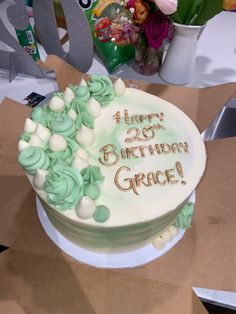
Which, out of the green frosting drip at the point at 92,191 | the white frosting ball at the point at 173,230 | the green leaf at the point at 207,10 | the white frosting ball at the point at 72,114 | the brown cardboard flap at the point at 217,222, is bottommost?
the brown cardboard flap at the point at 217,222

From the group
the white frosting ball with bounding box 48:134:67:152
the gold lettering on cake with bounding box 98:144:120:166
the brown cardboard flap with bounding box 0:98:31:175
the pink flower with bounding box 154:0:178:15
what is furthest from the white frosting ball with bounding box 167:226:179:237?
the pink flower with bounding box 154:0:178:15

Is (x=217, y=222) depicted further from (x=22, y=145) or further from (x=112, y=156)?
(x=22, y=145)

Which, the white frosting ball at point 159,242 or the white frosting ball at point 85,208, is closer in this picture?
the white frosting ball at point 85,208

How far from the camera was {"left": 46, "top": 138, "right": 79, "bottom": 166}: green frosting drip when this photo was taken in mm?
797

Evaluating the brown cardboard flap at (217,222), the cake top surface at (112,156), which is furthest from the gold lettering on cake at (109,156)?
the brown cardboard flap at (217,222)

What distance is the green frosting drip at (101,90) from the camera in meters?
0.96

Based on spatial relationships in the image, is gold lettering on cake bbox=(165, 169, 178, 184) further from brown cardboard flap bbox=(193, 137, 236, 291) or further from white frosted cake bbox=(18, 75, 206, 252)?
brown cardboard flap bbox=(193, 137, 236, 291)

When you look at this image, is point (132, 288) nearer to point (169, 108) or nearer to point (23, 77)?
point (169, 108)

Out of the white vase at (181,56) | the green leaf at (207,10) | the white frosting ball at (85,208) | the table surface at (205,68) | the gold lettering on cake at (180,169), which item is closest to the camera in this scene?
the white frosting ball at (85,208)

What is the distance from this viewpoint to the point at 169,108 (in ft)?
3.24

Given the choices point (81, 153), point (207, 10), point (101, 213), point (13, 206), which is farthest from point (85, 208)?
point (207, 10)

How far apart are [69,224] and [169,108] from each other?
17.6 inches

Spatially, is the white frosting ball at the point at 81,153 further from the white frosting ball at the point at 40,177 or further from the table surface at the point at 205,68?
the table surface at the point at 205,68

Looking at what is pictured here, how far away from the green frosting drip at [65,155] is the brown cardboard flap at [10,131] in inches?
11.3
